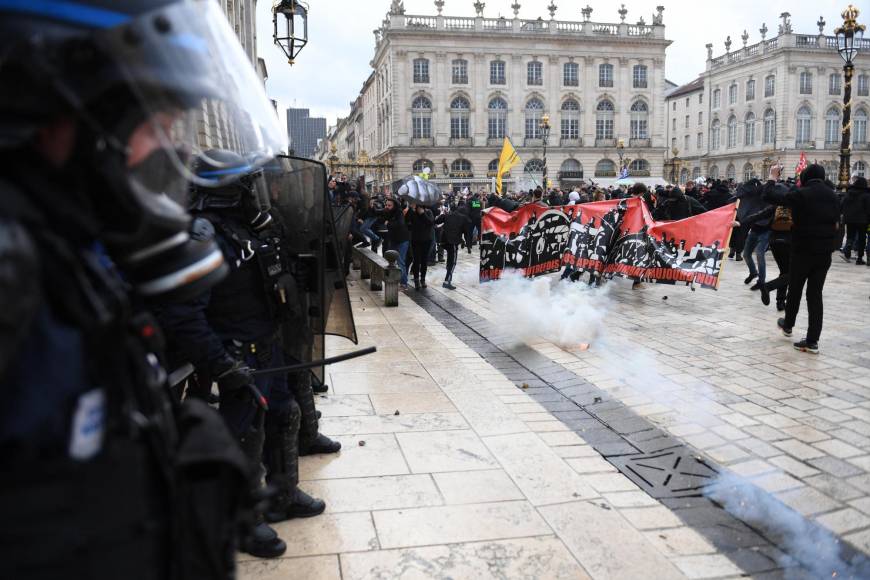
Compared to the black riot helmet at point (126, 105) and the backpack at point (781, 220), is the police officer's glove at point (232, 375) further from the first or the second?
the backpack at point (781, 220)

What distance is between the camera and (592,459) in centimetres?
443

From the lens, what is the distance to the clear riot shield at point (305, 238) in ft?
12.6

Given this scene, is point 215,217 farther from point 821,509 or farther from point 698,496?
point 821,509

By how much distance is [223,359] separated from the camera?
2.98m

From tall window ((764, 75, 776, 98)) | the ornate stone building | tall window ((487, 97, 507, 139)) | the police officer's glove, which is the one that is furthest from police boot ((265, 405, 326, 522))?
tall window ((764, 75, 776, 98))

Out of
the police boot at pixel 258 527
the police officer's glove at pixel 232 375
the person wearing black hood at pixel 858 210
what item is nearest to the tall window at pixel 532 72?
the person wearing black hood at pixel 858 210

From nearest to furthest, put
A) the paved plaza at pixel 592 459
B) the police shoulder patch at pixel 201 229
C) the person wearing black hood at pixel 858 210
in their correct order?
the police shoulder patch at pixel 201 229, the paved plaza at pixel 592 459, the person wearing black hood at pixel 858 210

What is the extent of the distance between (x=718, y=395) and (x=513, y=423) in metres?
1.92

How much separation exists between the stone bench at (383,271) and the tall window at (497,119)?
2060 inches

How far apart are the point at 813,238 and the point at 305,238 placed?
18.5 feet

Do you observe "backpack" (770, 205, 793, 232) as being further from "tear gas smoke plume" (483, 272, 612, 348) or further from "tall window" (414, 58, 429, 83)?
"tall window" (414, 58, 429, 83)

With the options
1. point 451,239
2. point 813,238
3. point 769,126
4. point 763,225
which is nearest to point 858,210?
point 763,225

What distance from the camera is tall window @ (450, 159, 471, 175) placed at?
214ft

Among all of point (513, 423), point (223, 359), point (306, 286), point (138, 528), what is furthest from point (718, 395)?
point (138, 528)
